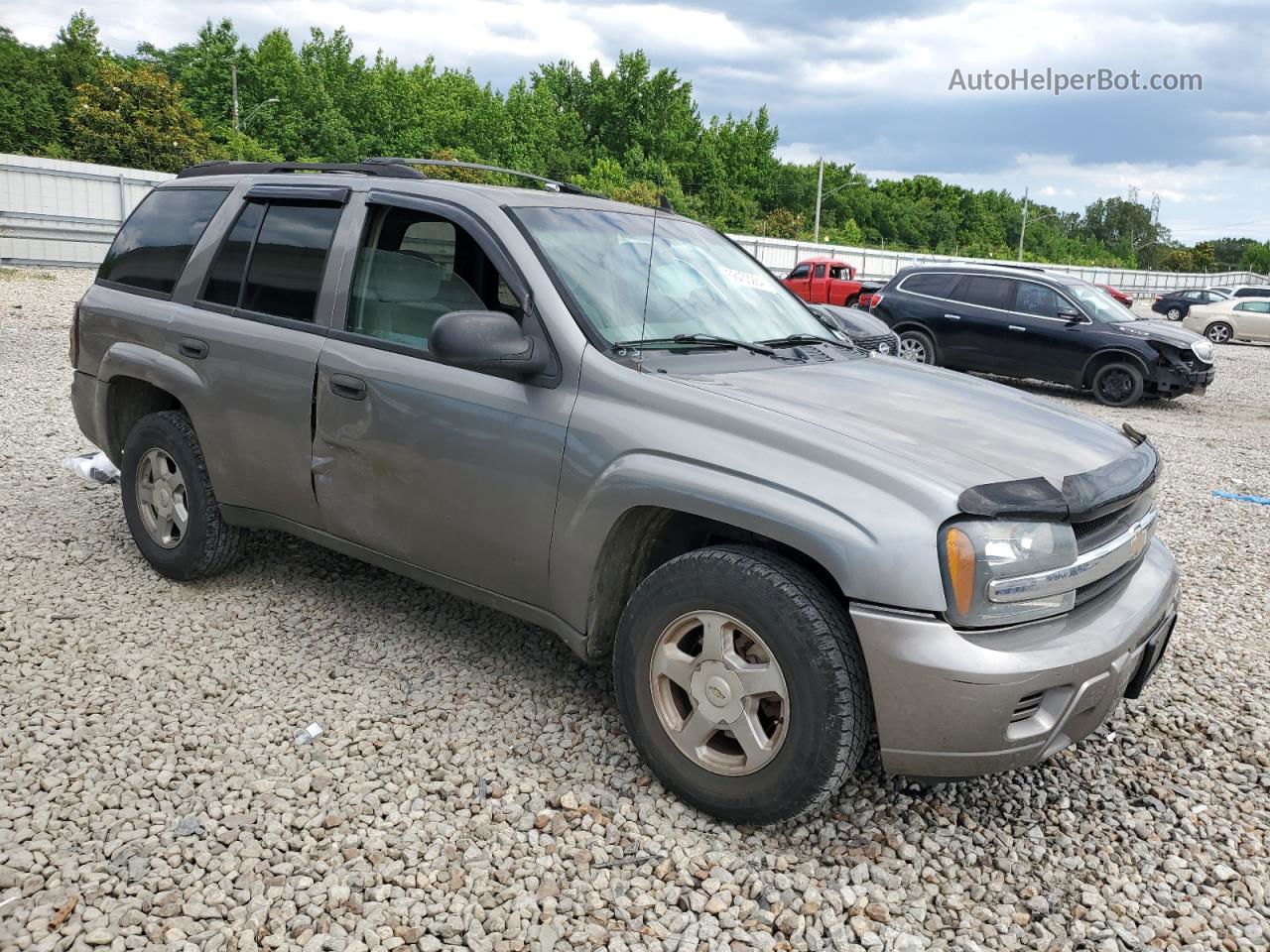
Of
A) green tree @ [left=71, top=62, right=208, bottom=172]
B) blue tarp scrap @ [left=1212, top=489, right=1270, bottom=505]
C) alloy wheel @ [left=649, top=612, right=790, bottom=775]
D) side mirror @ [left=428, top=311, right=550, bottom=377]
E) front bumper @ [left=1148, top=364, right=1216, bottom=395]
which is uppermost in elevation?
green tree @ [left=71, top=62, right=208, bottom=172]

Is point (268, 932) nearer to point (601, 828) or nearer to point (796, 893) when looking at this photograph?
point (601, 828)

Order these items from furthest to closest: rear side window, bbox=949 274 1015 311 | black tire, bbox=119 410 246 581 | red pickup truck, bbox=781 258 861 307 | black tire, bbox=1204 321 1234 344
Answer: black tire, bbox=1204 321 1234 344 → red pickup truck, bbox=781 258 861 307 → rear side window, bbox=949 274 1015 311 → black tire, bbox=119 410 246 581

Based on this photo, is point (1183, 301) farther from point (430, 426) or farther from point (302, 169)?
point (430, 426)

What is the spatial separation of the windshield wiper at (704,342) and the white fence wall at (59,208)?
76.1 ft

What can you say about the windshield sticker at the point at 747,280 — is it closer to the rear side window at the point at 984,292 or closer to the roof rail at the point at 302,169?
the roof rail at the point at 302,169

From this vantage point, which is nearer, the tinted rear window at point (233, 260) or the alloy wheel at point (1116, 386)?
the tinted rear window at point (233, 260)

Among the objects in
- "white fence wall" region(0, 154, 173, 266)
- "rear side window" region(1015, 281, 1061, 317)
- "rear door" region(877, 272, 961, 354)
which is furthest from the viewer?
"white fence wall" region(0, 154, 173, 266)

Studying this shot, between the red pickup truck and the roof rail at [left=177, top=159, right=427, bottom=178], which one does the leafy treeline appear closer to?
the red pickup truck

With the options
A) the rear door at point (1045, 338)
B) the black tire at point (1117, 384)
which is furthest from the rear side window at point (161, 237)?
the black tire at point (1117, 384)

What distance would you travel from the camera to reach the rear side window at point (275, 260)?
3824 millimetres

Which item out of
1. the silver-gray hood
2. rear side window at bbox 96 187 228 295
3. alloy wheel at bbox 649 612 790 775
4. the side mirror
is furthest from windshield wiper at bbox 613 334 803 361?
rear side window at bbox 96 187 228 295

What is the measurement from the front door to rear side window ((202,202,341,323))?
228 millimetres

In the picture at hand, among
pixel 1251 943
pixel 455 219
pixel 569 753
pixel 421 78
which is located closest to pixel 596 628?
pixel 569 753

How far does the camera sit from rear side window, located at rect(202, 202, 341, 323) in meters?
3.82
